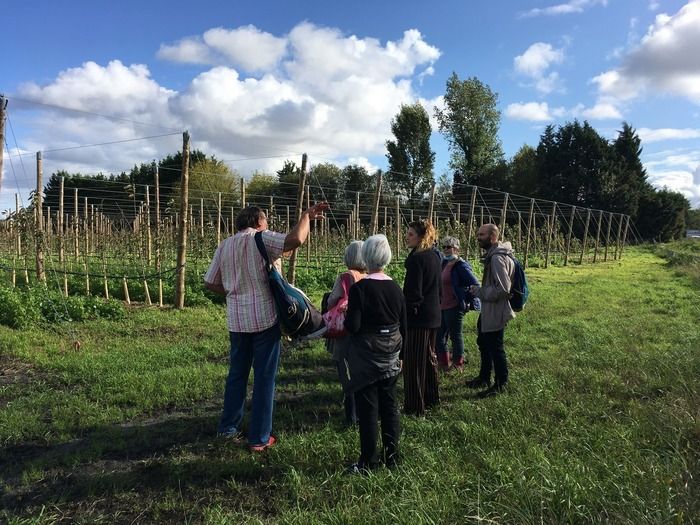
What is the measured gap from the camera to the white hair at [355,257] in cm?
359

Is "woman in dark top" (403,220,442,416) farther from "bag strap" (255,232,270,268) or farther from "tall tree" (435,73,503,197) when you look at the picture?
"tall tree" (435,73,503,197)

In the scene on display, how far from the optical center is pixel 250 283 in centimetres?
355

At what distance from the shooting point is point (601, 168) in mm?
40406

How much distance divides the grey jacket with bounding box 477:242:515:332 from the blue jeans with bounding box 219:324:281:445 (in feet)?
7.03

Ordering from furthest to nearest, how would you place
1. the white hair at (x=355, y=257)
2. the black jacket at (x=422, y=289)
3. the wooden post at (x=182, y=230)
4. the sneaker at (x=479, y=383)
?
the wooden post at (x=182, y=230), the sneaker at (x=479, y=383), the black jacket at (x=422, y=289), the white hair at (x=355, y=257)

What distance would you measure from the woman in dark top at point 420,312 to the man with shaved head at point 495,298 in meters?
0.69

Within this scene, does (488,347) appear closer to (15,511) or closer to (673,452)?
(673,452)

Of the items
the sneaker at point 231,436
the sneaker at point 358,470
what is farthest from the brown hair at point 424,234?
the sneaker at point 231,436

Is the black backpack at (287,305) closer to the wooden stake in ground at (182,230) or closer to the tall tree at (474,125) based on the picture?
the wooden stake in ground at (182,230)

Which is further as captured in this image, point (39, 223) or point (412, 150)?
point (412, 150)

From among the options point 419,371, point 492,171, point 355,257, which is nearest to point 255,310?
point 355,257

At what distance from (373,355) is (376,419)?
0.40 m

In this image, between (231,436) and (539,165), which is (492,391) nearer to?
(231,436)

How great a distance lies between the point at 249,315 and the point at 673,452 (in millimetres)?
2823
